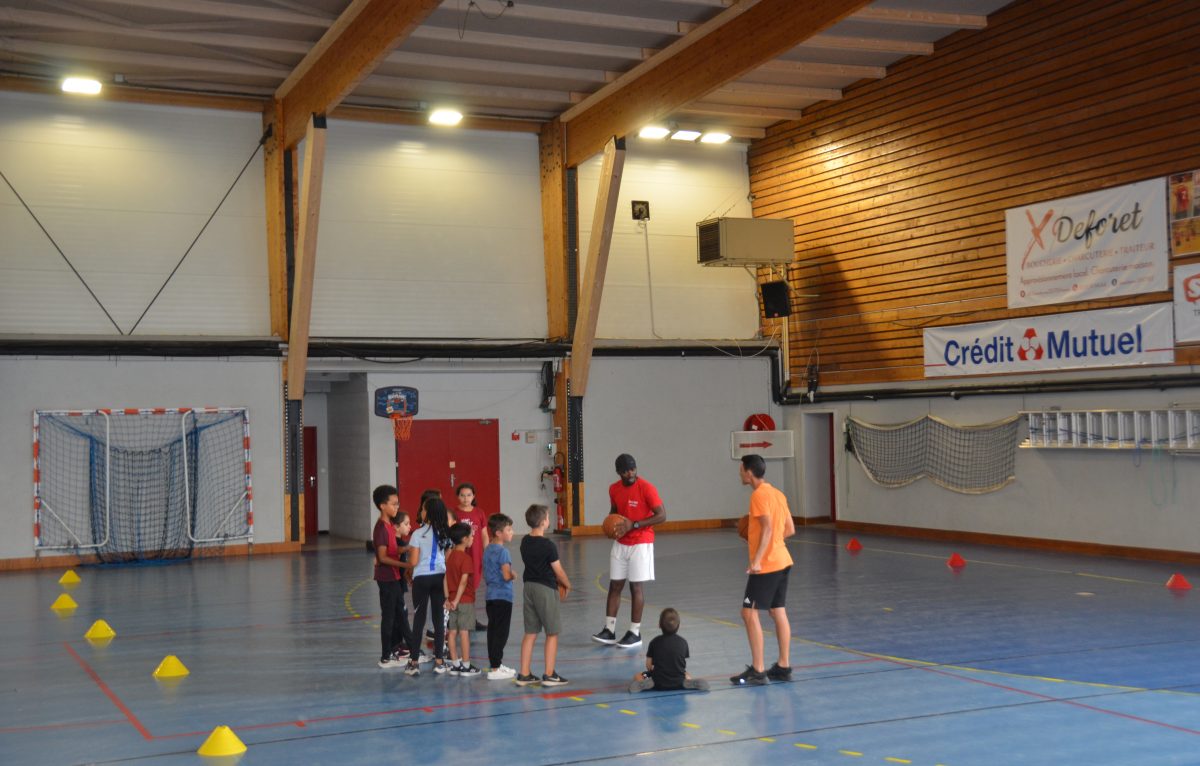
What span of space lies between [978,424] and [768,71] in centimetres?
750

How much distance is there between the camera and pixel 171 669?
10.2 meters

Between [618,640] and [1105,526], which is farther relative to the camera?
[1105,526]

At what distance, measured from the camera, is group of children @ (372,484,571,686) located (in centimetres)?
923

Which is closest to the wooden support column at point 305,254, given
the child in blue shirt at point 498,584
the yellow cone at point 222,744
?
the child in blue shirt at point 498,584

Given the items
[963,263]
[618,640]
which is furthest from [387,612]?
[963,263]

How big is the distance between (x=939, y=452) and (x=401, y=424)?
1024 cm

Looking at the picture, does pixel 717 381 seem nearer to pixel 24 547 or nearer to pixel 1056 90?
pixel 1056 90

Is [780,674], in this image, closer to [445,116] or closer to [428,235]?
[428,235]

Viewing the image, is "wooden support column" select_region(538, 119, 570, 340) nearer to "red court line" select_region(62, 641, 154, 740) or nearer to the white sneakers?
"red court line" select_region(62, 641, 154, 740)

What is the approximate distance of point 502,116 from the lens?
23.3 meters

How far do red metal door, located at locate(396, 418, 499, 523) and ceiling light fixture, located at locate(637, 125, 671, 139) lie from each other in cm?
670

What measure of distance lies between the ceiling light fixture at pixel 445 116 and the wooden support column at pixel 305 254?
291 centimetres

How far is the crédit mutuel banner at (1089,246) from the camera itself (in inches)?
681

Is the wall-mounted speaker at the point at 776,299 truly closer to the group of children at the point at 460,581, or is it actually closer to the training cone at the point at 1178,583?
the training cone at the point at 1178,583
